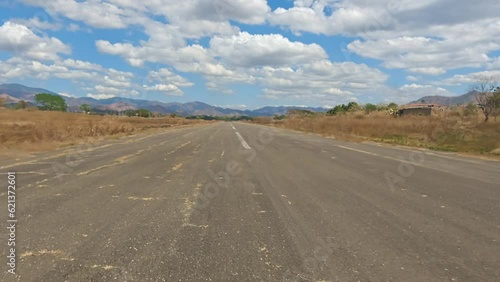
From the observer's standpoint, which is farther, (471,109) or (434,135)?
(471,109)

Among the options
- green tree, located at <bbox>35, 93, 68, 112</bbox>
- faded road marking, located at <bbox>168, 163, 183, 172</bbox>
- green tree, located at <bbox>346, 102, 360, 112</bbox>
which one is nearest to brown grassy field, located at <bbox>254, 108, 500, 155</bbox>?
faded road marking, located at <bbox>168, 163, 183, 172</bbox>

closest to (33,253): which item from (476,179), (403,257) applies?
(403,257)

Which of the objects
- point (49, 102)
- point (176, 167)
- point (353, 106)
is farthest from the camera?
point (49, 102)

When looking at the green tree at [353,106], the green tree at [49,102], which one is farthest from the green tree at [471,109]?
the green tree at [49,102]

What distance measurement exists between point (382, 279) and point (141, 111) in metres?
191

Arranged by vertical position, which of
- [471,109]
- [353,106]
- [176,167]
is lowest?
[176,167]

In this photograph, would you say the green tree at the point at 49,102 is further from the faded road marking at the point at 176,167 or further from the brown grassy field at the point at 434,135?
the faded road marking at the point at 176,167

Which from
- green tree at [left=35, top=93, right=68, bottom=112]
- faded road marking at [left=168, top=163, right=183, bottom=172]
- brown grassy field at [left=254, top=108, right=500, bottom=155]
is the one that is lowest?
faded road marking at [left=168, top=163, right=183, bottom=172]

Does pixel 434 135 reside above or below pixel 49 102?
below

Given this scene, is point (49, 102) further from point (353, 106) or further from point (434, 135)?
point (434, 135)

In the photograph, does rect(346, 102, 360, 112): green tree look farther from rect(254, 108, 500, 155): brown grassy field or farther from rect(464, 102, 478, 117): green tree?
rect(254, 108, 500, 155): brown grassy field

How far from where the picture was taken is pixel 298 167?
11312mm

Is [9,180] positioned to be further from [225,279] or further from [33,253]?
[225,279]

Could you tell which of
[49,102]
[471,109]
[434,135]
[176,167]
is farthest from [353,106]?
[49,102]
